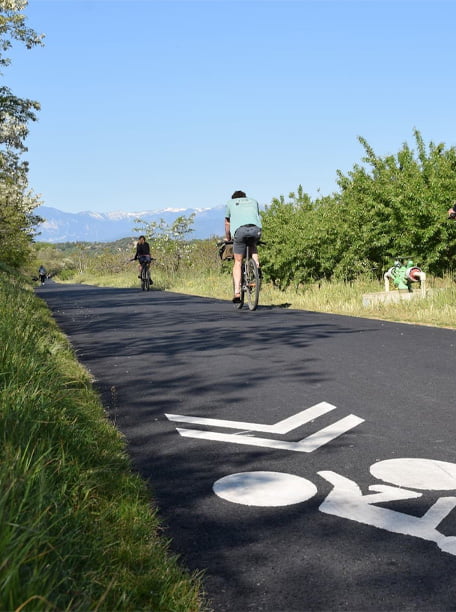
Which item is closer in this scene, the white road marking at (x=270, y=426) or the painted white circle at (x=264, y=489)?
the painted white circle at (x=264, y=489)

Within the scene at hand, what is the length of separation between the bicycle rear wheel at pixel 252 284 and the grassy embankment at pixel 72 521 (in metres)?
8.81

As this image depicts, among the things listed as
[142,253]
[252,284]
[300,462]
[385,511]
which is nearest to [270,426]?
[300,462]

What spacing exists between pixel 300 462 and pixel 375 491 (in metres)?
0.59

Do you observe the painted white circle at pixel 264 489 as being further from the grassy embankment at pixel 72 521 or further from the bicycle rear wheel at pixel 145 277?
the bicycle rear wheel at pixel 145 277

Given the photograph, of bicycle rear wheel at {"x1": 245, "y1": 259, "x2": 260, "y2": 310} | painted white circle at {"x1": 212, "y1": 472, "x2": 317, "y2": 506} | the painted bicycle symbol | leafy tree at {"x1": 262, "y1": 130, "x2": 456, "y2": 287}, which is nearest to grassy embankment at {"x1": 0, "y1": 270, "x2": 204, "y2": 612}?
painted white circle at {"x1": 212, "y1": 472, "x2": 317, "y2": 506}

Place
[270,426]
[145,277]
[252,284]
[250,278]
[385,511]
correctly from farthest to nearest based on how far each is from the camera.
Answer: [145,277], [250,278], [252,284], [270,426], [385,511]

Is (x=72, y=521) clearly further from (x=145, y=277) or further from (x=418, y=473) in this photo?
(x=145, y=277)

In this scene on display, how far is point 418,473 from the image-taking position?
3.66m

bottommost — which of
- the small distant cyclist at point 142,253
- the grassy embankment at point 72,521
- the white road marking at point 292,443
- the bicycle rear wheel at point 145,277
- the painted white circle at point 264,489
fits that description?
the painted white circle at point 264,489

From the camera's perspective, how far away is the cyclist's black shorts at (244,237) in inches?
508

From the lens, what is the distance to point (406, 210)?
43.8 ft

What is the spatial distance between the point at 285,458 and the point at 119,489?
3.68 ft

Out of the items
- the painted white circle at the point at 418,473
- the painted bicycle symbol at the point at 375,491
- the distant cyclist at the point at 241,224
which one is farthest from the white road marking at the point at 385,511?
the distant cyclist at the point at 241,224

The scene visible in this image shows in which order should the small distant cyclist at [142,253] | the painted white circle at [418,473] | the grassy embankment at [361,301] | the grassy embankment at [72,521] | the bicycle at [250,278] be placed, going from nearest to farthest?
the grassy embankment at [72,521] < the painted white circle at [418,473] < the grassy embankment at [361,301] < the bicycle at [250,278] < the small distant cyclist at [142,253]
